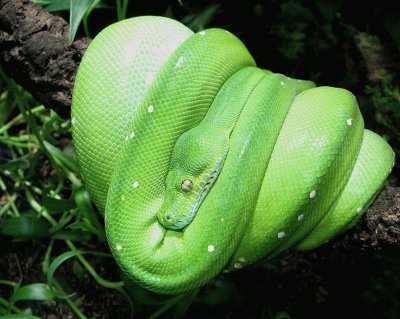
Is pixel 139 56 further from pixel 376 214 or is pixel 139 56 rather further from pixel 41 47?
pixel 376 214

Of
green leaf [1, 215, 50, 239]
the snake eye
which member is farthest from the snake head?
green leaf [1, 215, 50, 239]

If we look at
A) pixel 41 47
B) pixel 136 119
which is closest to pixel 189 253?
pixel 136 119

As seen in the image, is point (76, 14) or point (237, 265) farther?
point (76, 14)

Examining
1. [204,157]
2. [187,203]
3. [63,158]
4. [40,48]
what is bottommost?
[63,158]

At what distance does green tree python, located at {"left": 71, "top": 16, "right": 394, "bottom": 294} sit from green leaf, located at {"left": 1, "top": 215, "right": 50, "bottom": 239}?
1080mm

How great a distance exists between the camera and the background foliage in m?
3.10

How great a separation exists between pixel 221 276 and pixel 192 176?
144 centimetres

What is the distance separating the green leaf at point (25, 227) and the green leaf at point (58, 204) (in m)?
0.16

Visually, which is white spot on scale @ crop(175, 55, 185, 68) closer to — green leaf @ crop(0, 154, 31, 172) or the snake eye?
the snake eye

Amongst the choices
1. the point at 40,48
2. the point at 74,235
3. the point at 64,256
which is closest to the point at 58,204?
the point at 74,235

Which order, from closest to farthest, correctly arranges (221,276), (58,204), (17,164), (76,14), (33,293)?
(76,14), (33,293), (58,204), (221,276), (17,164)

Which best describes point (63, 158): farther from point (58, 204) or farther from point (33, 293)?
point (33, 293)

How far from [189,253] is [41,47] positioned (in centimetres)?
153

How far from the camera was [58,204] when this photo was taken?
310 centimetres
